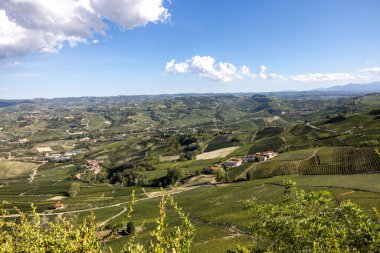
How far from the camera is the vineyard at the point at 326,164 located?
105 m

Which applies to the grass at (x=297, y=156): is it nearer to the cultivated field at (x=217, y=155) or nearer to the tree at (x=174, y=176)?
the tree at (x=174, y=176)

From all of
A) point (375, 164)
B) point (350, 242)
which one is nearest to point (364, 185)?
point (375, 164)

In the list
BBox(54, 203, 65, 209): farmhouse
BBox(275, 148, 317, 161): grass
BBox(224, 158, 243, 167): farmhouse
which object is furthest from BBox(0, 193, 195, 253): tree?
BBox(224, 158, 243, 167): farmhouse

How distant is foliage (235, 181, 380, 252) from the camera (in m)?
18.5

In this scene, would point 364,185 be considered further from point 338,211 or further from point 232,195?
point 338,211

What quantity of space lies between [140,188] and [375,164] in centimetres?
9877

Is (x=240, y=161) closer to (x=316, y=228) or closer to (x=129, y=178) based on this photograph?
(x=129, y=178)

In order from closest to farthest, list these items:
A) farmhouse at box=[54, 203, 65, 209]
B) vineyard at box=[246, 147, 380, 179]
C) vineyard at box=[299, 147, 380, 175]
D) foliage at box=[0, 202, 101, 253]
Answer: foliage at box=[0, 202, 101, 253], vineyard at box=[299, 147, 380, 175], vineyard at box=[246, 147, 380, 179], farmhouse at box=[54, 203, 65, 209]

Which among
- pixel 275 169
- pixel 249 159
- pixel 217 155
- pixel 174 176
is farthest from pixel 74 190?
pixel 275 169

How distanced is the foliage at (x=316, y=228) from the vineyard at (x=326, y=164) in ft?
294

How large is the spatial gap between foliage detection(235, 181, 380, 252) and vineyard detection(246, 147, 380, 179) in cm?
8965

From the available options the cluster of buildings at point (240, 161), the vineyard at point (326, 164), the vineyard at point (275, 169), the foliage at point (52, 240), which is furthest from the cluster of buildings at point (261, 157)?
the foliage at point (52, 240)

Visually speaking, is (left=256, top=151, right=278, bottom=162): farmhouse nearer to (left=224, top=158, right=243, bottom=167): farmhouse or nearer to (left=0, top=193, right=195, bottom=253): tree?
(left=224, top=158, right=243, bottom=167): farmhouse

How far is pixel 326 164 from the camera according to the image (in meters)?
116
